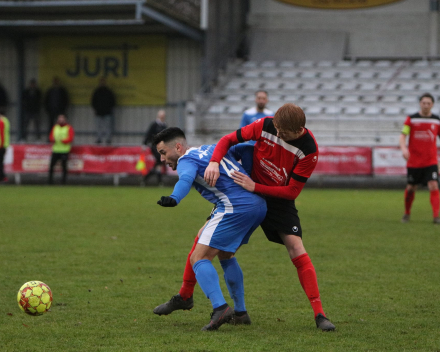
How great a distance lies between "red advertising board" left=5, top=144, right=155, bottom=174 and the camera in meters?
19.9

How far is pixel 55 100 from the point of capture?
25359mm

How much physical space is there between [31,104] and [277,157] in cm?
2199

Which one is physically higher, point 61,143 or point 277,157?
point 277,157

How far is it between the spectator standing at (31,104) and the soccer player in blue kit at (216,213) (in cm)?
2172

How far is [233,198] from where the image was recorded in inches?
183

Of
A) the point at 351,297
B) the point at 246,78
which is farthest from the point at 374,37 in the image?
the point at 351,297

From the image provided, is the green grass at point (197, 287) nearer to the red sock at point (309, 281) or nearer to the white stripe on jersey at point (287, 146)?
the red sock at point (309, 281)

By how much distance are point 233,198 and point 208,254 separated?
41cm

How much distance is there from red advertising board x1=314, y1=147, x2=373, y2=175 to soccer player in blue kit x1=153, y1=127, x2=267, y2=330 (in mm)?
14319

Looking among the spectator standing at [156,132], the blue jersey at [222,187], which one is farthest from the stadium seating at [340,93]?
the blue jersey at [222,187]

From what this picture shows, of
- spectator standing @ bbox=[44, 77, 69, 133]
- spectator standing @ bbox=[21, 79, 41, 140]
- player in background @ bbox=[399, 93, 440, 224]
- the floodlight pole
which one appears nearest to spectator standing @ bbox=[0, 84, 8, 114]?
spectator standing @ bbox=[21, 79, 41, 140]

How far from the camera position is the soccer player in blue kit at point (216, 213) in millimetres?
4566

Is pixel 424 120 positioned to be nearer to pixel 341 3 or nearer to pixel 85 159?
pixel 85 159

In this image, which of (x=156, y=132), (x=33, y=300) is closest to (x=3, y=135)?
(x=156, y=132)
